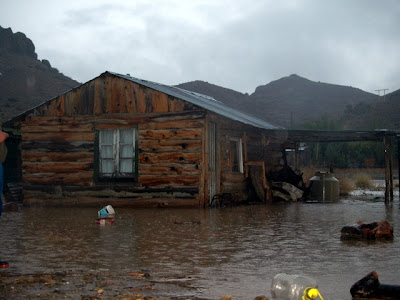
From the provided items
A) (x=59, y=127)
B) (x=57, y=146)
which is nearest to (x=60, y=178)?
(x=57, y=146)

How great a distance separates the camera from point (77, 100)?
16.0 m

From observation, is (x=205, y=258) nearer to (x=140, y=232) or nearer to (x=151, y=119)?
(x=140, y=232)

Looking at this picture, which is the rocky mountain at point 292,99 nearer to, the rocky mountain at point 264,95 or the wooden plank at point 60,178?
the rocky mountain at point 264,95

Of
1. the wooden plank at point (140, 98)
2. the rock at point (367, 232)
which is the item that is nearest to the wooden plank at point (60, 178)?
the wooden plank at point (140, 98)

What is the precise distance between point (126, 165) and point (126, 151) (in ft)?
1.36

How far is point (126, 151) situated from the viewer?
50.7ft

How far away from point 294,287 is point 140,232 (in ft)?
16.8

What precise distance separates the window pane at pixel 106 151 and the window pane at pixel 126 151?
33 centimetres

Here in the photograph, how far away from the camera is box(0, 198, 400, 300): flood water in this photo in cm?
530

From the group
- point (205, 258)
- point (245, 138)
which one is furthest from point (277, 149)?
point (205, 258)

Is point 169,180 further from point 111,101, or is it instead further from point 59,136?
point 59,136

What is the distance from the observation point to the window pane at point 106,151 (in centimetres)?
1557

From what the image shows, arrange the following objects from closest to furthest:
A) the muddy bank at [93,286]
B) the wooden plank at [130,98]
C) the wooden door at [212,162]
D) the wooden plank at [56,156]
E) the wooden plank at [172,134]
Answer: the muddy bank at [93,286], the wooden plank at [172,134], the wooden door at [212,162], the wooden plank at [130,98], the wooden plank at [56,156]

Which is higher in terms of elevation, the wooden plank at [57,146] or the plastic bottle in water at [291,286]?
the wooden plank at [57,146]
